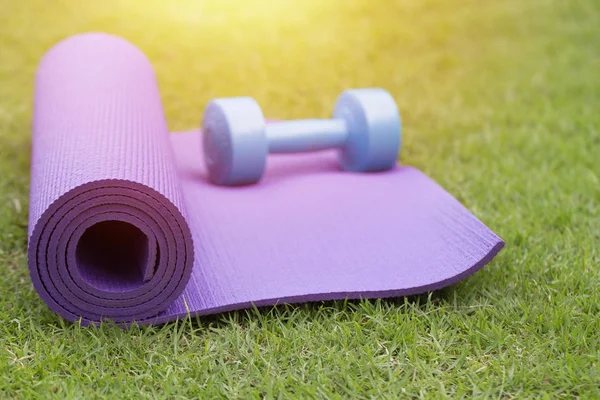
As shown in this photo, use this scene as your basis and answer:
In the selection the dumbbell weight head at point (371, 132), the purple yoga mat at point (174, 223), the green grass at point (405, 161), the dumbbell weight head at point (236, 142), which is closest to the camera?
the green grass at point (405, 161)

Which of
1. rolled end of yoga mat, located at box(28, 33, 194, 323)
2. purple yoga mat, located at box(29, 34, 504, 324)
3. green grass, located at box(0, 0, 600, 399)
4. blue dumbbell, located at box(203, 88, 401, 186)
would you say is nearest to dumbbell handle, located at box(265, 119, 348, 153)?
blue dumbbell, located at box(203, 88, 401, 186)

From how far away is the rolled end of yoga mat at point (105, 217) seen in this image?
2.20 meters

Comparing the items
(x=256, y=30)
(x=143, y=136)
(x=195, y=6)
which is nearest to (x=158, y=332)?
(x=143, y=136)

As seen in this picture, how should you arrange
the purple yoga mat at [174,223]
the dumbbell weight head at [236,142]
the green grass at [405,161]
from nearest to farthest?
the green grass at [405,161], the purple yoga mat at [174,223], the dumbbell weight head at [236,142]

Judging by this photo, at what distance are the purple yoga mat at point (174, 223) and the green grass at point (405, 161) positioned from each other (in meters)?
0.09

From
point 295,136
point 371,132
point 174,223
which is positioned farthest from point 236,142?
point 174,223

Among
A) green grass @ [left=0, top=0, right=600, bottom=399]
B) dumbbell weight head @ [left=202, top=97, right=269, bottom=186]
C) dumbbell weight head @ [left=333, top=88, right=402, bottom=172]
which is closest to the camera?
green grass @ [left=0, top=0, right=600, bottom=399]

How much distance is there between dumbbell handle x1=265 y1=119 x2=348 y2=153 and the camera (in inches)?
133

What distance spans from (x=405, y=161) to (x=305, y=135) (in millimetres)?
684

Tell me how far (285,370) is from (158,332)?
1.44 feet

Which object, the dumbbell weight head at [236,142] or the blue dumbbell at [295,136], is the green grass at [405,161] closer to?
the blue dumbbell at [295,136]

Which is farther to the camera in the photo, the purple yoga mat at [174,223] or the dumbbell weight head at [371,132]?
the dumbbell weight head at [371,132]

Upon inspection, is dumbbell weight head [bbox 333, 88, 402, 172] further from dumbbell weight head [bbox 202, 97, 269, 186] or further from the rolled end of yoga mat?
the rolled end of yoga mat

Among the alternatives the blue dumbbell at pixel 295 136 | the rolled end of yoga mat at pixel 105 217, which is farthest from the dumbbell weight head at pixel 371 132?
the rolled end of yoga mat at pixel 105 217
